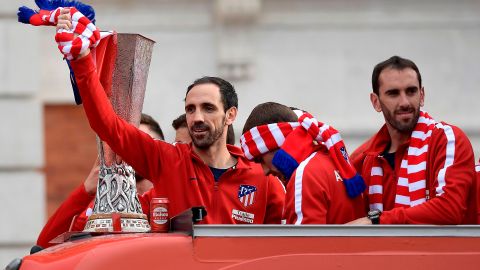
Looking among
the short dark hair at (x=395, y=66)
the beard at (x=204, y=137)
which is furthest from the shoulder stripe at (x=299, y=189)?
the short dark hair at (x=395, y=66)

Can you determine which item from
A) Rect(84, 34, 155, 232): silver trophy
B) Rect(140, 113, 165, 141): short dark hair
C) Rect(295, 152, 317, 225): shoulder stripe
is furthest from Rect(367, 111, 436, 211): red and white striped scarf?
Rect(140, 113, 165, 141): short dark hair

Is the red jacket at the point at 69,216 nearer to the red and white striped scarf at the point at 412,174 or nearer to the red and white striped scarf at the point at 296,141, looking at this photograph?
the red and white striped scarf at the point at 296,141

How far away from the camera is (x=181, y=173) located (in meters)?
6.04

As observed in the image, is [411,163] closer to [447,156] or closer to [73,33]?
[447,156]

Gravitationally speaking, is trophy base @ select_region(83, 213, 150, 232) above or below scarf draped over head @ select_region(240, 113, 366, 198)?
below

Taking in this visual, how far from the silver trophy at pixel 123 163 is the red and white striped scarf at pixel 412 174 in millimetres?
971

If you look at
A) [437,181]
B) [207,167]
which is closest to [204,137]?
[207,167]

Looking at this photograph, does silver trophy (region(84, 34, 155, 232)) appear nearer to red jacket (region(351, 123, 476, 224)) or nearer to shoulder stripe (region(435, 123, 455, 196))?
red jacket (region(351, 123, 476, 224))

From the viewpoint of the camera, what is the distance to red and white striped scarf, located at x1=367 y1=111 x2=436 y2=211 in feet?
19.8

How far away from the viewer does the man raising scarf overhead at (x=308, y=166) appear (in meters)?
5.96

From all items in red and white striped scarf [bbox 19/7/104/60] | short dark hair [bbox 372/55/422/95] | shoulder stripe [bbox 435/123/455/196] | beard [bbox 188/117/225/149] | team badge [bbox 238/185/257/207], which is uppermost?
red and white striped scarf [bbox 19/7/104/60]

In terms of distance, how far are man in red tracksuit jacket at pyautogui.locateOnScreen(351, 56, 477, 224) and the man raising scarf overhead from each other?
128mm

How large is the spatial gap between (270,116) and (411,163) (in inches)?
31.2

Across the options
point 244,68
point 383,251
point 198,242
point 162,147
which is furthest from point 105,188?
point 244,68
